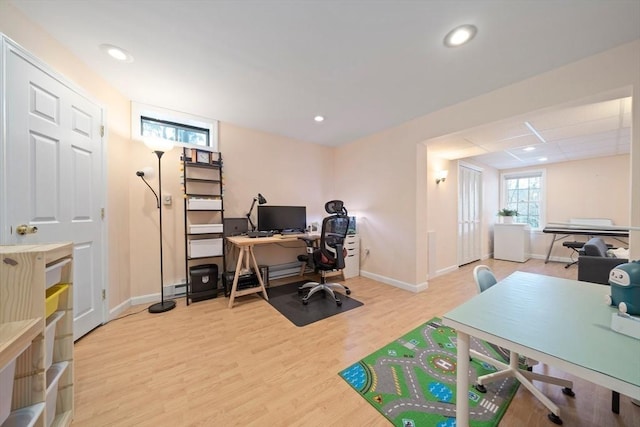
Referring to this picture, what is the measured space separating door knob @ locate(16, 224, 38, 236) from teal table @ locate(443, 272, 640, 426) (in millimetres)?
2677

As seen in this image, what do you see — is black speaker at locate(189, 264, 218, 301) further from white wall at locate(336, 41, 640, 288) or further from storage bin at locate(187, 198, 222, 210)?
white wall at locate(336, 41, 640, 288)

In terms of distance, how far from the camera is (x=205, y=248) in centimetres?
283

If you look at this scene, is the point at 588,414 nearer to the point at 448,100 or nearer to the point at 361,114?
the point at 448,100

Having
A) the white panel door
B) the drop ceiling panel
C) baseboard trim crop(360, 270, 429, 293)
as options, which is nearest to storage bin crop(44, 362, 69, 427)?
the white panel door

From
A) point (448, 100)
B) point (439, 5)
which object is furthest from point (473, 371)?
point (448, 100)

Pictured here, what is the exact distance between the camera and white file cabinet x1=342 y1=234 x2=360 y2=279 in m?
3.75

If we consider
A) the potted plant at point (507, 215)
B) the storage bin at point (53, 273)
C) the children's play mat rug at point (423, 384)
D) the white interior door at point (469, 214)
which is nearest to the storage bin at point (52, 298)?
the storage bin at point (53, 273)

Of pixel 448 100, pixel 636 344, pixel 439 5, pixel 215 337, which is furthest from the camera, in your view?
pixel 448 100

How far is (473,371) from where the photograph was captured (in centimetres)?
159

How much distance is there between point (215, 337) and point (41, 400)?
119cm

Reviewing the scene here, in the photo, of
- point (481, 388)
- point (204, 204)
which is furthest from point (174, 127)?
point (481, 388)

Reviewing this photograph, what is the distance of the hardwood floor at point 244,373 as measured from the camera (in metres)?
1.24

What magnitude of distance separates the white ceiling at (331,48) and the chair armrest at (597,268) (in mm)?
1637

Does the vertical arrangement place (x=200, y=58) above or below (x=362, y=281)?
above
